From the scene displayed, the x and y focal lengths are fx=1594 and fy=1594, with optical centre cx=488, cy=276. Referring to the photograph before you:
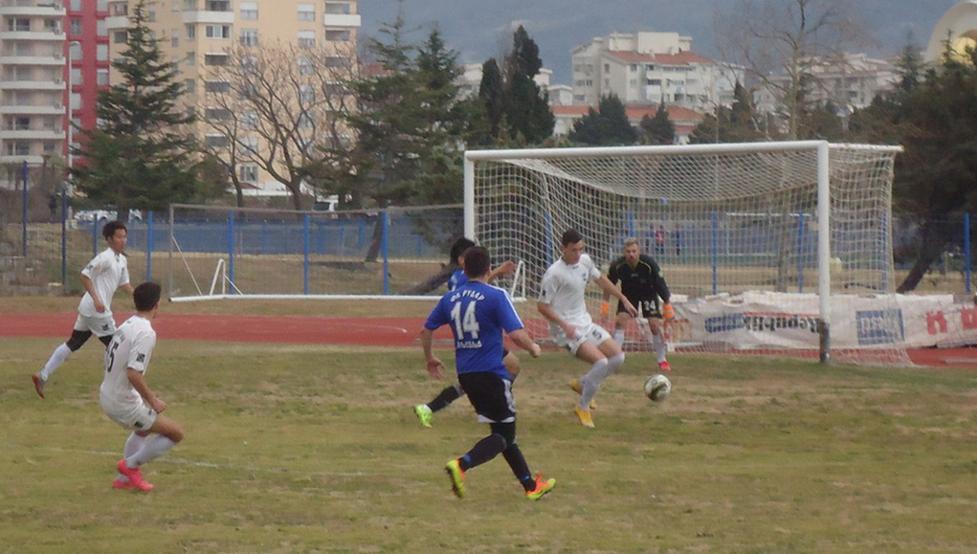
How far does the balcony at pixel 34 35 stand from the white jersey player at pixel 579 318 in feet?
370

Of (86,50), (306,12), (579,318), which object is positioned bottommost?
(579,318)

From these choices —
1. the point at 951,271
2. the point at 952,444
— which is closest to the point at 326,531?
the point at 952,444

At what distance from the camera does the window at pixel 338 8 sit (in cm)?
12556

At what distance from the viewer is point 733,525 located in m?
10.2

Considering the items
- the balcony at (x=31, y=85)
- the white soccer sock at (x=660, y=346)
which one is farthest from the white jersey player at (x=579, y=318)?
the balcony at (x=31, y=85)

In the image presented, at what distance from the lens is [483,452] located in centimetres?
1073

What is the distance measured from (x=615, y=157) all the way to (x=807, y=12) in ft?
82.0

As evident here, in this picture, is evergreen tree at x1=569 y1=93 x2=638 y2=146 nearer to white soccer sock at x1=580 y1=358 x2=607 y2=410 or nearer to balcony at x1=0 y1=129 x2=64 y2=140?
balcony at x1=0 y1=129 x2=64 y2=140

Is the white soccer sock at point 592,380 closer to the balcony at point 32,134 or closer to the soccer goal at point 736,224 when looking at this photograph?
the soccer goal at point 736,224

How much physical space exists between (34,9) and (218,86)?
47.3 meters

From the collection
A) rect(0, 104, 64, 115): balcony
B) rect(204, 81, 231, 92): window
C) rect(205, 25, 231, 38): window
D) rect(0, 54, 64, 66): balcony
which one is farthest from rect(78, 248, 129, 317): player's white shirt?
rect(0, 54, 64, 66): balcony

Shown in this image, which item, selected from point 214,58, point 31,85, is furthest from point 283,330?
point 31,85

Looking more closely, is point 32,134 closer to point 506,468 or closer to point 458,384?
point 458,384

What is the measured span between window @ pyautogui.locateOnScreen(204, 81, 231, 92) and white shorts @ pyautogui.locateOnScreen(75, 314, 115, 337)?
60.7 m
